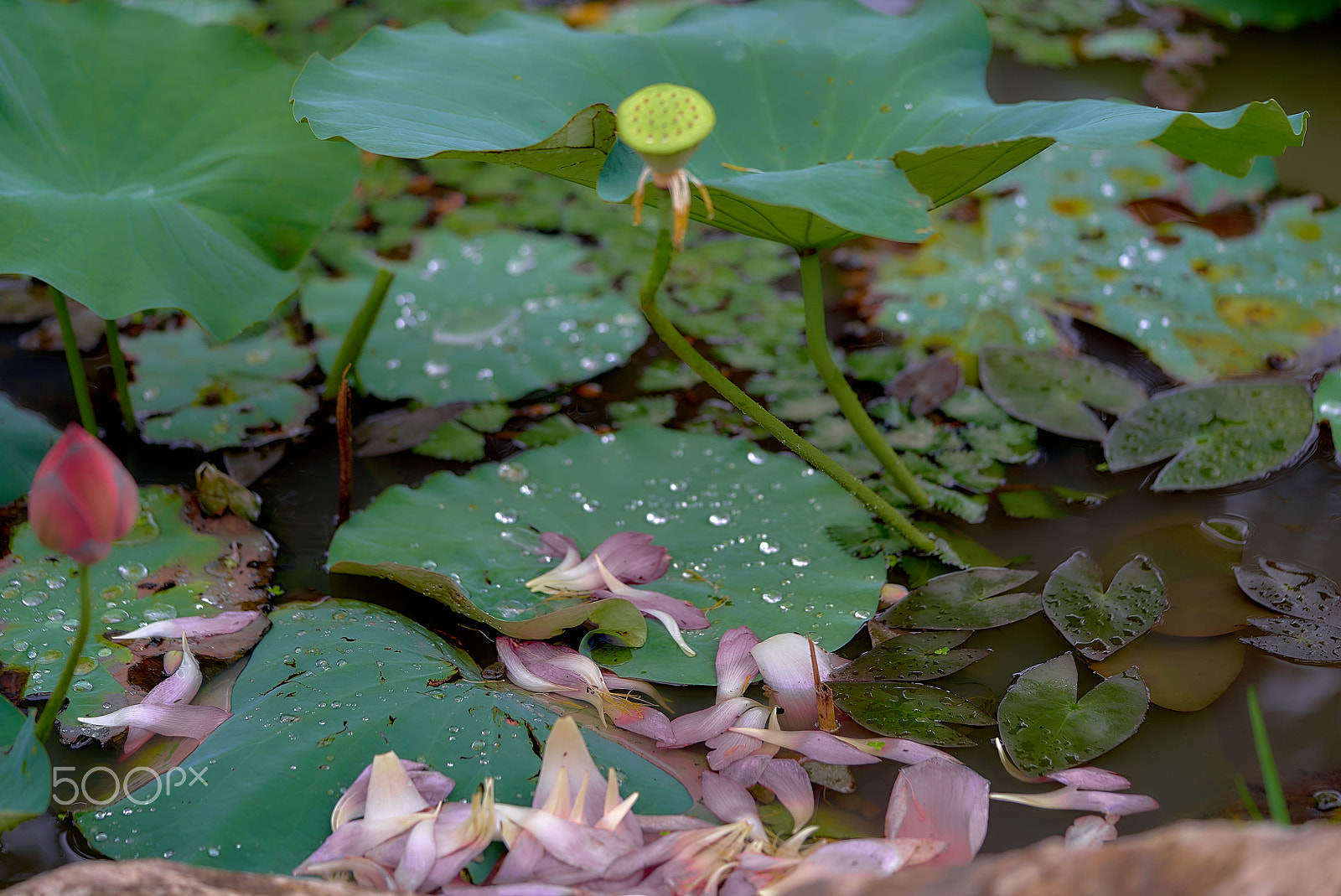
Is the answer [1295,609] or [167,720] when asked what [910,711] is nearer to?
[1295,609]

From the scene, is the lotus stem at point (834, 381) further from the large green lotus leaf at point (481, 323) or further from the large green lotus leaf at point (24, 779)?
the large green lotus leaf at point (24, 779)

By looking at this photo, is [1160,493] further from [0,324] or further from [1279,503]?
[0,324]

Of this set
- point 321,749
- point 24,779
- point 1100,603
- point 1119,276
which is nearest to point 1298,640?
point 1100,603

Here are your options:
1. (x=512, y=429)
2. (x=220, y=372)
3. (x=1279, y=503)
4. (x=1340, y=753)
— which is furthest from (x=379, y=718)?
(x=1279, y=503)

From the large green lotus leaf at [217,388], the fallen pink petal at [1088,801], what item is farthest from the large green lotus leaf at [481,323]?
the fallen pink petal at [1088,801]

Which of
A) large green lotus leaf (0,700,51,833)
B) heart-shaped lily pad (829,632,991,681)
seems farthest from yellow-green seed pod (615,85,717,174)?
large green lotus leaf (0,700,51,833)

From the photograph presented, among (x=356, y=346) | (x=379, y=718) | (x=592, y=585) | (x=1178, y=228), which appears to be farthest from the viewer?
(x=1178, y=228)

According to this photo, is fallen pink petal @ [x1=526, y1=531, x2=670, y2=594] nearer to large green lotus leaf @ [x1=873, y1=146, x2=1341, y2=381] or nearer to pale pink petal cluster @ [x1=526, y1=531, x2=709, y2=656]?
pale pink petal cluster @ [x1=526, y1=531, x2=709, y2=656]
